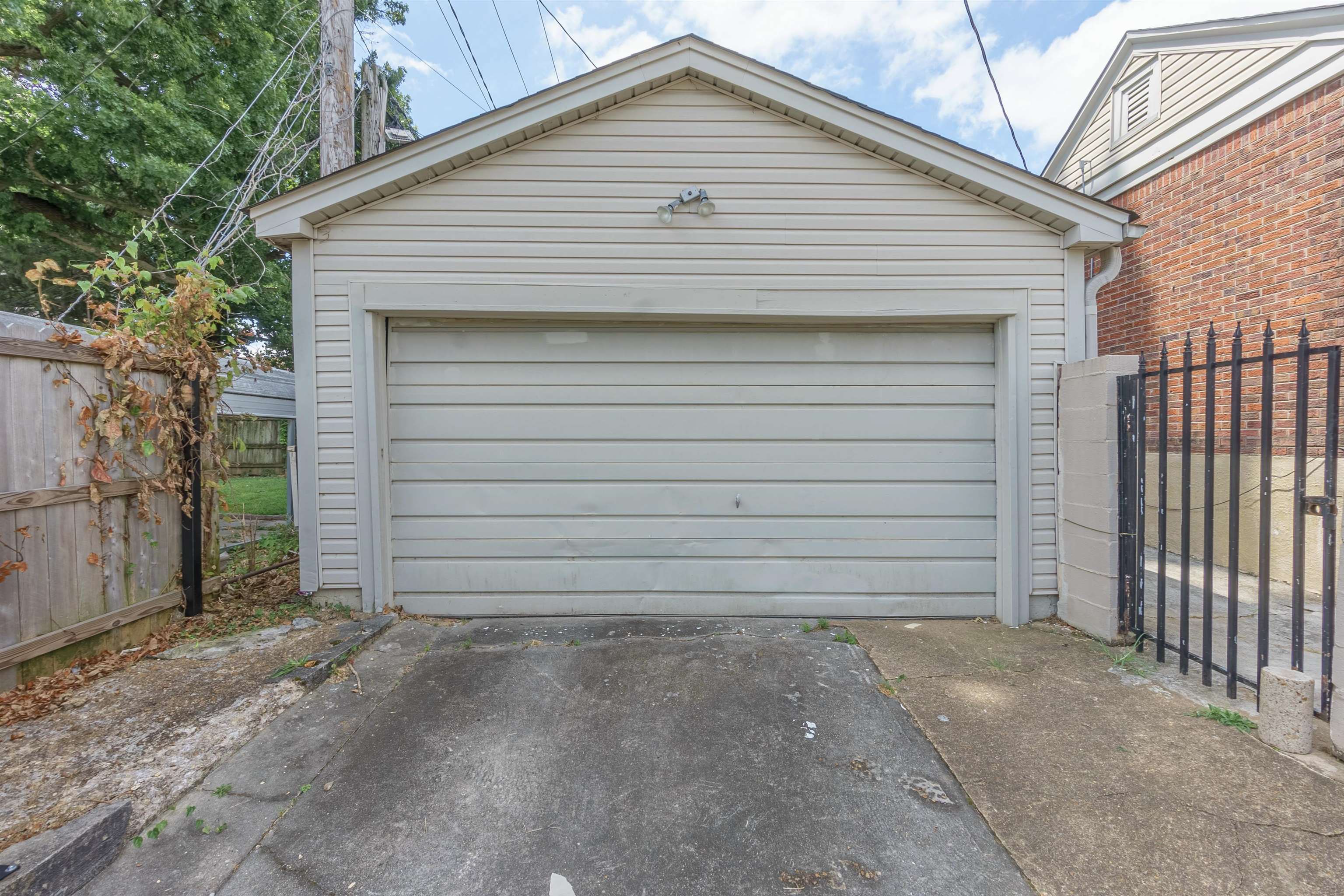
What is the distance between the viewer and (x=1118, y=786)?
2.16m

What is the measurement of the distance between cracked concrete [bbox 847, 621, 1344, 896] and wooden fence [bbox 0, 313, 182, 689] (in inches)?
169

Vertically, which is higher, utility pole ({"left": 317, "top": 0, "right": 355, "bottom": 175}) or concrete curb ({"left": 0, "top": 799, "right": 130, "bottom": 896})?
utility pole ({"left": 317, "top": 0, "right": 355, "bottom": 175})

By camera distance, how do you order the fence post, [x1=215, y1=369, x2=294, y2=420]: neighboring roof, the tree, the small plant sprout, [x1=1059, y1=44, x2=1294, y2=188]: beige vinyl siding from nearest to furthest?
the small plant sprout < the fence post < [x1=1059, y1=44, x2=1294, y2=188]: beige vinyl siding < [x1=215, y1=369, x2=294, y2=420]: neighboring roof < the tree

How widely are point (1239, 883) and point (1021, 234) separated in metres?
3.59

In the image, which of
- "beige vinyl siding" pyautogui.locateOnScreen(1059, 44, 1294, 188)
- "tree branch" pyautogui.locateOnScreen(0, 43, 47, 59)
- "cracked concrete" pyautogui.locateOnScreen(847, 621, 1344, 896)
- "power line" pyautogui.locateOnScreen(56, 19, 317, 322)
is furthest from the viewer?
"tree branch" pyautogui.locateOnScreen(0, 43, 47, 59)

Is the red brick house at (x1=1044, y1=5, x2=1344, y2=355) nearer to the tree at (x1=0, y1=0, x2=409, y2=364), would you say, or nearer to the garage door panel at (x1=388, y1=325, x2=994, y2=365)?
the garage door panel at (x1=388, y1=325, x2=994, y2=365)

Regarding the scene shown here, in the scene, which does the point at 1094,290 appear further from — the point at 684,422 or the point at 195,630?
the point at 195,630

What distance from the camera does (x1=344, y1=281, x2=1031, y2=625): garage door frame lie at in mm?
3838

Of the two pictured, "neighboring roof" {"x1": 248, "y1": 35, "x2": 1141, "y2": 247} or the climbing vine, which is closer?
the climbing vine

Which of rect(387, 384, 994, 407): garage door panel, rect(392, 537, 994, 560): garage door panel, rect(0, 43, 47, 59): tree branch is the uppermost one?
rect(0, 43, 47, 59): tree branch

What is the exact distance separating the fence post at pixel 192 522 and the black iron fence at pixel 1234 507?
525 cm

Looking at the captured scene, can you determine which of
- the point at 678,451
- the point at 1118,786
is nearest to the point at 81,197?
the point at 678,451

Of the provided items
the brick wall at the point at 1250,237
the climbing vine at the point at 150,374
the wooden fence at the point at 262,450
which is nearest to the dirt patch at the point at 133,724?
the climbing vine at the point at 150,374

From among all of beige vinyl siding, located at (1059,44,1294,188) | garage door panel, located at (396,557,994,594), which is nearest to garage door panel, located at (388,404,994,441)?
garage door panel, located at (396,557,994,594)
